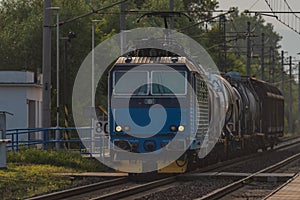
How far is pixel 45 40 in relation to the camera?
111 ft

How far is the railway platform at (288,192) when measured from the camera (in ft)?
61.9

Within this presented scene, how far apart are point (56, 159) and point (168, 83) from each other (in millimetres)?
6641

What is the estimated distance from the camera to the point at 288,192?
65.6ft

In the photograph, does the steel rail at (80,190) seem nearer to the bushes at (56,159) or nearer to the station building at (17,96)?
the bushes at (56,159)

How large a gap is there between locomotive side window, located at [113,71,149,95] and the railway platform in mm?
5532

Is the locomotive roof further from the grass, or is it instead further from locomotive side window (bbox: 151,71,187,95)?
the grass

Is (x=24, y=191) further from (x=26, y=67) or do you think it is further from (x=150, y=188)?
(x=26, y=67)

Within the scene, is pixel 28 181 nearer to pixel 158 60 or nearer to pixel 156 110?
pixel 156 110

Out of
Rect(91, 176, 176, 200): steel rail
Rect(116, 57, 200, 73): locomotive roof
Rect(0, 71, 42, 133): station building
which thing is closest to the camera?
Rect(91, 176, 176, 200): steel rail

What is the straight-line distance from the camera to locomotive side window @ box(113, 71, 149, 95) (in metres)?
26.1

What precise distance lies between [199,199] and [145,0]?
81634 mm

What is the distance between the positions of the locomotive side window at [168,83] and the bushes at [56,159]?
517cm

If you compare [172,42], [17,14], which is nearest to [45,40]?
[172,42]

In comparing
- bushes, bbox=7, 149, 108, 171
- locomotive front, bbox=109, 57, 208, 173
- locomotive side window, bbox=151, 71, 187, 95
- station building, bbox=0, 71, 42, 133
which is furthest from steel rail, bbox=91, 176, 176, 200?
station building, bbox=0, 71, 42, 133
